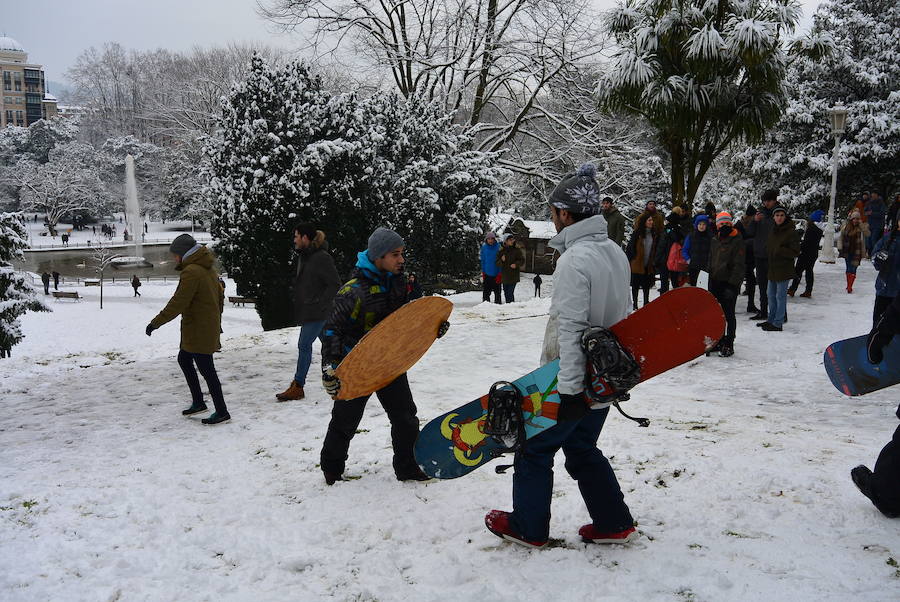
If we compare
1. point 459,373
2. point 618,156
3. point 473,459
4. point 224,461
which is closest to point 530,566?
point 473,459

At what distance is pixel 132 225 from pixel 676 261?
59.3 meters

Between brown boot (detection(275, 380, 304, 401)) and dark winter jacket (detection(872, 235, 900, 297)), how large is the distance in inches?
234

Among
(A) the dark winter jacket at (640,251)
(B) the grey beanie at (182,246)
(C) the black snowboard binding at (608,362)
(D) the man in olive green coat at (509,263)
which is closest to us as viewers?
(C) the black snowboard binding at (608,362)

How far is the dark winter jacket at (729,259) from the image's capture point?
8.05 meters

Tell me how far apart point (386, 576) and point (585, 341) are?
1672 millimetres

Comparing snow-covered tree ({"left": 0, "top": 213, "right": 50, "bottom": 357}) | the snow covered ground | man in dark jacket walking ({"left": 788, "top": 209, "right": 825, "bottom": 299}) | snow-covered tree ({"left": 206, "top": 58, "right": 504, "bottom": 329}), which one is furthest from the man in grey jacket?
snow-covered tree ({"left": 206, "top": 58, "right": 504, "bottom": 329})

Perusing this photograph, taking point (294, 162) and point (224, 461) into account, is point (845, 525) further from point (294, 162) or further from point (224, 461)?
point (294, 162)

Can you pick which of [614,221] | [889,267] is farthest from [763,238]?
[889,267]

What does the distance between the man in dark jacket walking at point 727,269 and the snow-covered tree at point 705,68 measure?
4833 mm

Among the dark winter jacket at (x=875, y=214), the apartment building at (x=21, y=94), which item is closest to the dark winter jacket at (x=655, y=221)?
the dark winter jacket at (x=875, y=214)

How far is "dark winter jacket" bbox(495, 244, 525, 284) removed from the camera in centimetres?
1346

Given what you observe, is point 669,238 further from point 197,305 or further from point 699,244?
point 197,305

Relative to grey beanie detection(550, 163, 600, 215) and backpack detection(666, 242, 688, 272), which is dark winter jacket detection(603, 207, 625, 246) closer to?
backpack detection(666, 242, 688, 272)

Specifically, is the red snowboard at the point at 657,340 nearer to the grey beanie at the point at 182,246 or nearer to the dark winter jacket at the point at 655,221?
the grey beanie at the point at 182,246
